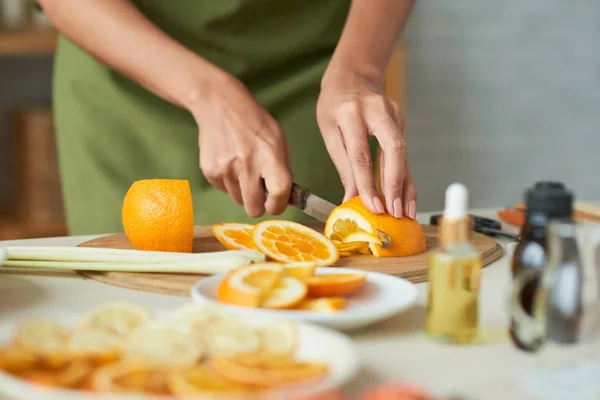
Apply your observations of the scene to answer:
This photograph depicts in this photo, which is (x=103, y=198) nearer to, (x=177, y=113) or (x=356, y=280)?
(x=177, y=113)

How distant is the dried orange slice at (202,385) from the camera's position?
51 centimetres

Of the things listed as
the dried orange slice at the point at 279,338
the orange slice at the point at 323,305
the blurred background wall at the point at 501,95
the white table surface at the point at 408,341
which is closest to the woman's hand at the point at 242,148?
the white table surface at the point at 408,341

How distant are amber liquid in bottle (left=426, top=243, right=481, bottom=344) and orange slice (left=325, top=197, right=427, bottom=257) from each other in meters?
0.37

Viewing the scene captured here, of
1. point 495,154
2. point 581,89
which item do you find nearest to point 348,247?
point 495,154

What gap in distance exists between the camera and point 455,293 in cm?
67

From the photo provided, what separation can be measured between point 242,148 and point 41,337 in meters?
0.64

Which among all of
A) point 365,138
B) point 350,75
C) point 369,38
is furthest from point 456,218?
point 369,38

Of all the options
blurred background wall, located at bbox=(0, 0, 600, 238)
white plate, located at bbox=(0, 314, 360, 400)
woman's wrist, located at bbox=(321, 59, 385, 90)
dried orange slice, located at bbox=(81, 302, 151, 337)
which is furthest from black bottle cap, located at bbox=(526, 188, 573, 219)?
blurred background wall, located at bbox=(0, 0, 600, 238)

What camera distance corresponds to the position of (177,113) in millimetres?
1600

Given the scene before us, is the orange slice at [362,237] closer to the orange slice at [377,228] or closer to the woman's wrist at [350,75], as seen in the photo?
the orange slice at [377,228]

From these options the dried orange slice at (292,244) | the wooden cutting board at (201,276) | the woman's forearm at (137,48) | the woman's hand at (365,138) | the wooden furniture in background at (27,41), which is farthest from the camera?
the wooden furniture in background at (27,41)

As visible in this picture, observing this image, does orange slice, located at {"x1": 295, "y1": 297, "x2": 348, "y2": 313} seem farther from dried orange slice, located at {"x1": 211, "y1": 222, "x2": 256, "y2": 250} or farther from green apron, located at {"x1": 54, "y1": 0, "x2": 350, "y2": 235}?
green apron, located at {"x1": 54, "y1": 0, "x2": 350, "y2": 235}

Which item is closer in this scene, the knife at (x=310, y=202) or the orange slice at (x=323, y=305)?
the orange slice at (x=323, y=305)

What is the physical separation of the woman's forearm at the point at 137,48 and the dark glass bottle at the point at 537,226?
68 cm
